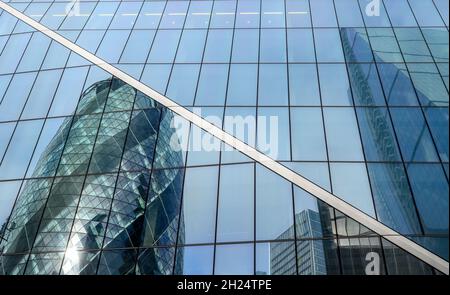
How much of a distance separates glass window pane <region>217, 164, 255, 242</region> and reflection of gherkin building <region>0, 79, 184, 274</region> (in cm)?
209

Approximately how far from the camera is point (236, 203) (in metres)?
19.8

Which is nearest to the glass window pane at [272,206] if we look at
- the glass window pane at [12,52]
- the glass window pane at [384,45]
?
the glass window pane at [384,45]

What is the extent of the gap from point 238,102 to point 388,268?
11.8 meters

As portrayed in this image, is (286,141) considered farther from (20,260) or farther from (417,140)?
(20,260)

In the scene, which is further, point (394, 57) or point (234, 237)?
point (394, 57)

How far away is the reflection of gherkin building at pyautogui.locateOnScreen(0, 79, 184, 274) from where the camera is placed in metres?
19.5

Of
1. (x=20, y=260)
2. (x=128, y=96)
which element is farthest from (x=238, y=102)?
(x=20, y=260)

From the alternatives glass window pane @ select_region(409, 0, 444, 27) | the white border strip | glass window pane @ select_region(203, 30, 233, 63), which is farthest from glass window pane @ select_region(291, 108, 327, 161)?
glass window pane @ select_region(409, 0, 444, 27)

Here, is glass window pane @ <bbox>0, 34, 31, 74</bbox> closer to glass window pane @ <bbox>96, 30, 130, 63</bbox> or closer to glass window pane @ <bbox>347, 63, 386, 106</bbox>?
glass window pane @ <bbox>96, 30, 130, 63</bbox>

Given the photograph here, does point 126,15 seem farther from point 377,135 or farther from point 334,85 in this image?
point 377,135

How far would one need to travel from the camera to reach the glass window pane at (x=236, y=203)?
61.9 feet

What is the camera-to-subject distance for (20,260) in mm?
20078

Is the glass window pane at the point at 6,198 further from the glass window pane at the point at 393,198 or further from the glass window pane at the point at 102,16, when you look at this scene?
the glass window pane at the point at 393,198

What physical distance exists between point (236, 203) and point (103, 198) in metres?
7.02
